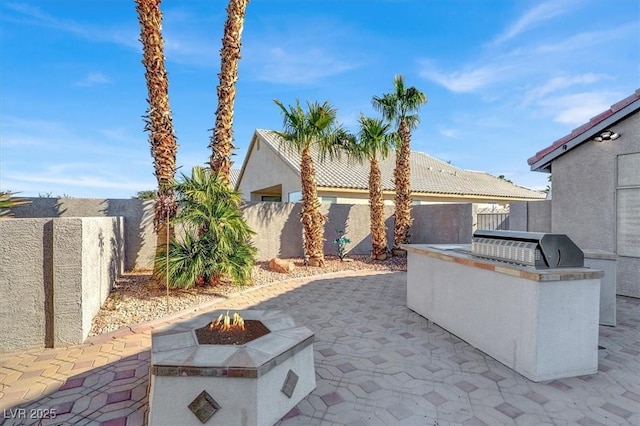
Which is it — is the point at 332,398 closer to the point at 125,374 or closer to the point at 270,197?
the point at 125,374

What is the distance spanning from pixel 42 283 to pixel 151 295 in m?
2.85

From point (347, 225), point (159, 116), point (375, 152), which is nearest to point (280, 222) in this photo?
point (347, 225)

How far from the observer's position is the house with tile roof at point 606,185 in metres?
7.36

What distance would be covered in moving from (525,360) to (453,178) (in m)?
21.8

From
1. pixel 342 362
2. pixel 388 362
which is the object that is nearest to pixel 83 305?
pixel 342 362

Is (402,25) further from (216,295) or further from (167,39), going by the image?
(216,295)

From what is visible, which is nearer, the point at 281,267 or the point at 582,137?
the point at 582,137

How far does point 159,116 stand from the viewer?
25.9 feet

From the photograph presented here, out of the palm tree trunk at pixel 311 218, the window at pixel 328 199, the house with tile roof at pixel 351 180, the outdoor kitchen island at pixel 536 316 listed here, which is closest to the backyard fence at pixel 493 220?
the house with tile roof at pixel 351 180

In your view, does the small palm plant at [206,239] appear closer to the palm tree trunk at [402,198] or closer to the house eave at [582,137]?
the palm tree trunk at [402,198]

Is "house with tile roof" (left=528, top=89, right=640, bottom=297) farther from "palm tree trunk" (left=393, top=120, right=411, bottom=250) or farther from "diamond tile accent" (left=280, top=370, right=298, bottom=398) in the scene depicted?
"diamond tile accent" (left=280, top=370, right=298, bottom=398)

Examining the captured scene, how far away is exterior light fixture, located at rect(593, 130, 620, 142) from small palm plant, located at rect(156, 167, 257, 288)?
945cm

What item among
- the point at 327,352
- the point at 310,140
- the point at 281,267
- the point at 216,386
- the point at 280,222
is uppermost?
the point at 310,140

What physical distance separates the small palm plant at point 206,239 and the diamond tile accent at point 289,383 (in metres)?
5.06
